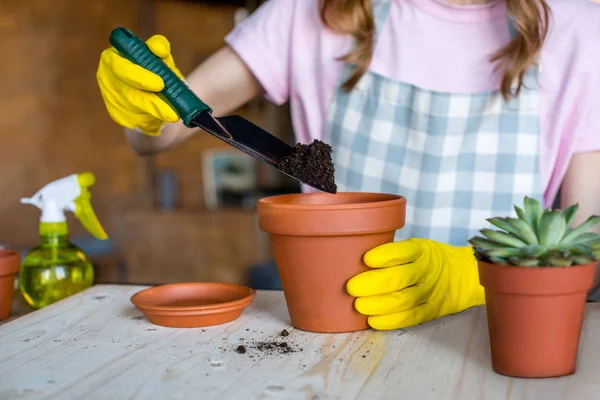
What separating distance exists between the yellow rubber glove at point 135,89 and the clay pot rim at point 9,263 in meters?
0.28

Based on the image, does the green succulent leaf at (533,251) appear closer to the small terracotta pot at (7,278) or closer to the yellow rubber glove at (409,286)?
the yellow rubber glove at (409,286)

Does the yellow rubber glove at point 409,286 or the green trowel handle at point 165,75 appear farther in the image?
the green trowel handle at point 165,75

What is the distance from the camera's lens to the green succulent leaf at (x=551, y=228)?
0.73 metres

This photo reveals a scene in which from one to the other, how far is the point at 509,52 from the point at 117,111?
2.24ft

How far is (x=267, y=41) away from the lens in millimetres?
1395

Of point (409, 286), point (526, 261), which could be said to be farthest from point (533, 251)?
point (409, 286)

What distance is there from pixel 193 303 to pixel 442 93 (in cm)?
60

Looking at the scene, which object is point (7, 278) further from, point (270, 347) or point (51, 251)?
point (270, 347)

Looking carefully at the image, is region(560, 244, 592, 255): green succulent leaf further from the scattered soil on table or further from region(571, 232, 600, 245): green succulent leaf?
the scattered soil on table

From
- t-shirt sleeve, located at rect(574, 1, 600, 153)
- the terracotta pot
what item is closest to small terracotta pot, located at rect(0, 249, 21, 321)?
the terracotta pot

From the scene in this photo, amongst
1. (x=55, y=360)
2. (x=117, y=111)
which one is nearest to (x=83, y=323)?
(x=55, y=360)

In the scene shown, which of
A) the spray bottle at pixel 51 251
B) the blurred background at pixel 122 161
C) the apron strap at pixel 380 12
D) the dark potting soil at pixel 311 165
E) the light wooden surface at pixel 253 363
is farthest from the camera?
the blurred background at pixel 122 161

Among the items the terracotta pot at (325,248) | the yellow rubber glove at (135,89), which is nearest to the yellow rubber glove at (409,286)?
the terracotta pot at (325,248)

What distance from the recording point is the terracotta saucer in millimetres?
917
